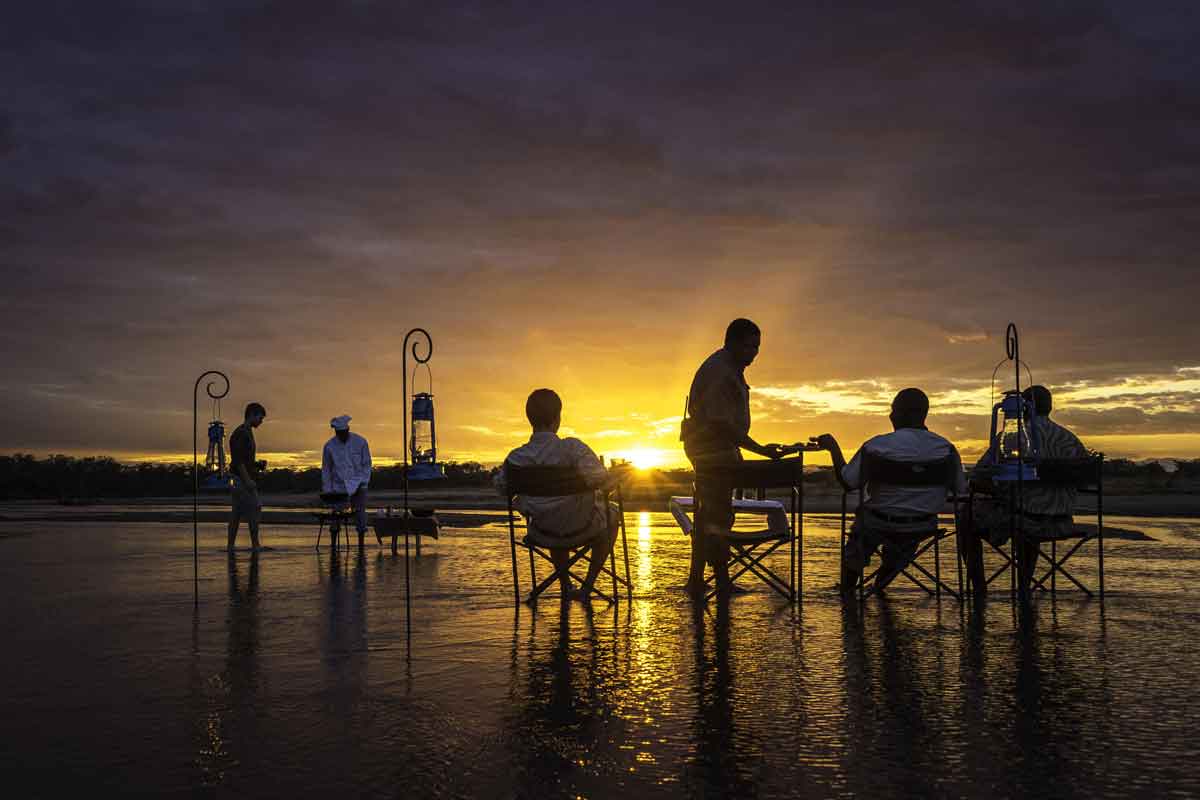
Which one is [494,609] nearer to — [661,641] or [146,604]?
[661,641]

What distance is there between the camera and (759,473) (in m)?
9.56

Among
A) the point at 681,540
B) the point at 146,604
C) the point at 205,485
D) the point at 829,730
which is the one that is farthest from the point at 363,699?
the point at 681,540

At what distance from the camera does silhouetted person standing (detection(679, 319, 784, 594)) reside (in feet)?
32.1

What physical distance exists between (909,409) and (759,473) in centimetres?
145

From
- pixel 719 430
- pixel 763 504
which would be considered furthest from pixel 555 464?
pixel 763 504

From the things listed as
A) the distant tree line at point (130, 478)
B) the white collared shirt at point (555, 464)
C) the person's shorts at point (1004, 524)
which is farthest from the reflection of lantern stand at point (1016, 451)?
the distant tree line at point (130, 478)

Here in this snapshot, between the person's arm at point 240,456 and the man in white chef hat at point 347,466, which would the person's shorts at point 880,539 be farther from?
the person's arm at point 240,456

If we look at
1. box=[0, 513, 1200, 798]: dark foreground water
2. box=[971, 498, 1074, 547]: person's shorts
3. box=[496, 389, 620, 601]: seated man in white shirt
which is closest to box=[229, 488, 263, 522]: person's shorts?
box=[0, 513, 1200, 798]: dark foreground water

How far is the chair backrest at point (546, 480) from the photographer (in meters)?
9.18

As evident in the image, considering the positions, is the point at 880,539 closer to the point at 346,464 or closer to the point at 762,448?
the point at 762,448

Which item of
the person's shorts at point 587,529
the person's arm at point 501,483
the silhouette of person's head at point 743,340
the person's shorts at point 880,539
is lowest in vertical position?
the person's shorts at point 880,539

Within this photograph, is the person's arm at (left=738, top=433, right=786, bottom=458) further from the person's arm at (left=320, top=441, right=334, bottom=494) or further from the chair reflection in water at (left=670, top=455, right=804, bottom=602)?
the person's arm at (left=320, top=441, right=334, bottom=494)

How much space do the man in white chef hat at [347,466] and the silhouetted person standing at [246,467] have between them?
1.07 meters

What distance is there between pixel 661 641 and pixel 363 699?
242 centimetres
